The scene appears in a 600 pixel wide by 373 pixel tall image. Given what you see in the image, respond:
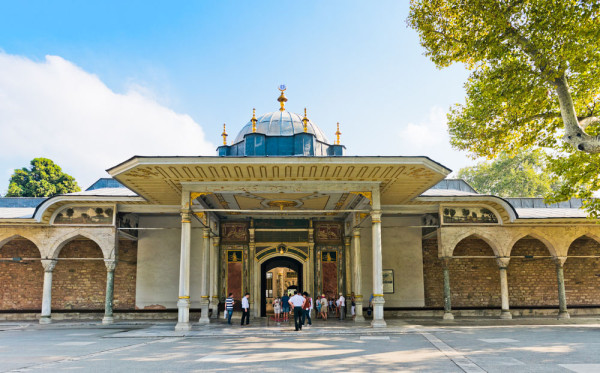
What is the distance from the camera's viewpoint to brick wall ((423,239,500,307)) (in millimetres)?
17250

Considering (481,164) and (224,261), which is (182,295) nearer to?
(224,261)

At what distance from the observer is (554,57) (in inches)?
383

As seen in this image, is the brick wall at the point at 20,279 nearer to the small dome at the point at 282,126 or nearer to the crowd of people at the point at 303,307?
the crowd of people at the point at 303,307

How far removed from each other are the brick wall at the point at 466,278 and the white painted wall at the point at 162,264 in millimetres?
8492

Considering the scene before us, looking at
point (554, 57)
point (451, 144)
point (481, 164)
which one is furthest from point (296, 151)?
point (481, 164)

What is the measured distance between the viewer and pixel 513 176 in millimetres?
34281

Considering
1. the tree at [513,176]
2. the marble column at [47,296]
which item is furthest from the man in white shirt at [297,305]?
the tree at [513,176]

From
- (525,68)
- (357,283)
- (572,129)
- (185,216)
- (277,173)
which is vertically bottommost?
(357,283)

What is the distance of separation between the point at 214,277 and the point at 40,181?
20.1 m

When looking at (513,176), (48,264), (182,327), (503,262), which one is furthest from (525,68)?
(513,176)

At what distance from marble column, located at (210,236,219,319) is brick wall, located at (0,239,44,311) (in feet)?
19.6

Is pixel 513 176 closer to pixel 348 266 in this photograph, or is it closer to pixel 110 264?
pixel 348 266

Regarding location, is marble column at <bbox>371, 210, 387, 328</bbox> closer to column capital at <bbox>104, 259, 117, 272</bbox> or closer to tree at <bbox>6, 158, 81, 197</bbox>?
column capital at <bbox>104, 259, 117, 272</bbox>

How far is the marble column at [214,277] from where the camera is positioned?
17.0 meters
